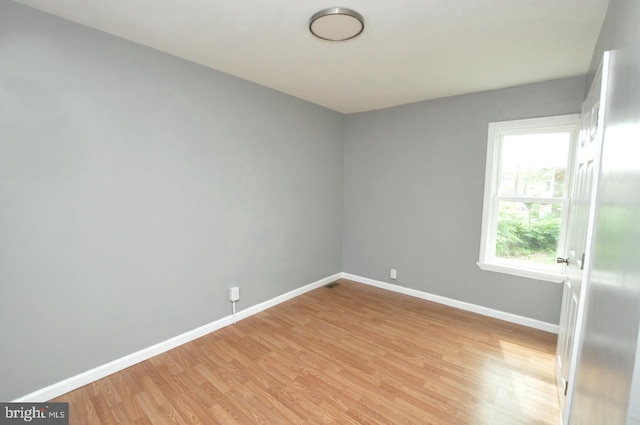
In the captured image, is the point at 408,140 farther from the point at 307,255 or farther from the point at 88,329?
the point at 88,329

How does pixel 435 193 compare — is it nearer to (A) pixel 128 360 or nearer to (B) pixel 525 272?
(B) pixel 525 272

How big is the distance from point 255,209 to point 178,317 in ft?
4.14

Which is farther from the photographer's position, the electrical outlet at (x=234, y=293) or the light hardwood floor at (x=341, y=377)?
the electrical outlet at (x=234, y=293)

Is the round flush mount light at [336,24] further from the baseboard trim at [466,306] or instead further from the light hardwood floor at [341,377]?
the baseboard trim at [466,306]

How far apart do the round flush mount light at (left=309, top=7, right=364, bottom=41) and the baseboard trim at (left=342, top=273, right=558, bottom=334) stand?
119 inches

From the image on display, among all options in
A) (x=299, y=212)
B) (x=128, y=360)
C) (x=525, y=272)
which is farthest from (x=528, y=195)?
(x=128, y=360)

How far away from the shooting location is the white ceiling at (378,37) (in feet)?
5.32

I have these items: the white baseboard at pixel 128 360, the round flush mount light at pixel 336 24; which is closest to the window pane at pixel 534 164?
the round flush mount light at pixel 336 24

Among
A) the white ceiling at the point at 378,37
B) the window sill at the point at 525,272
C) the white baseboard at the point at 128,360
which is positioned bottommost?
the white baseboard at the point at 128,360

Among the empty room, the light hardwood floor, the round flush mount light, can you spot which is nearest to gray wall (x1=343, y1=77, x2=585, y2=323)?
the empty room

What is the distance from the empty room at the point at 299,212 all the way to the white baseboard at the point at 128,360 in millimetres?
15

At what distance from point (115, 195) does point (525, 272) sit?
12.6 feet

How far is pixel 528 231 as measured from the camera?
116 inches

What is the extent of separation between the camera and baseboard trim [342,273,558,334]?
283 centimetres
